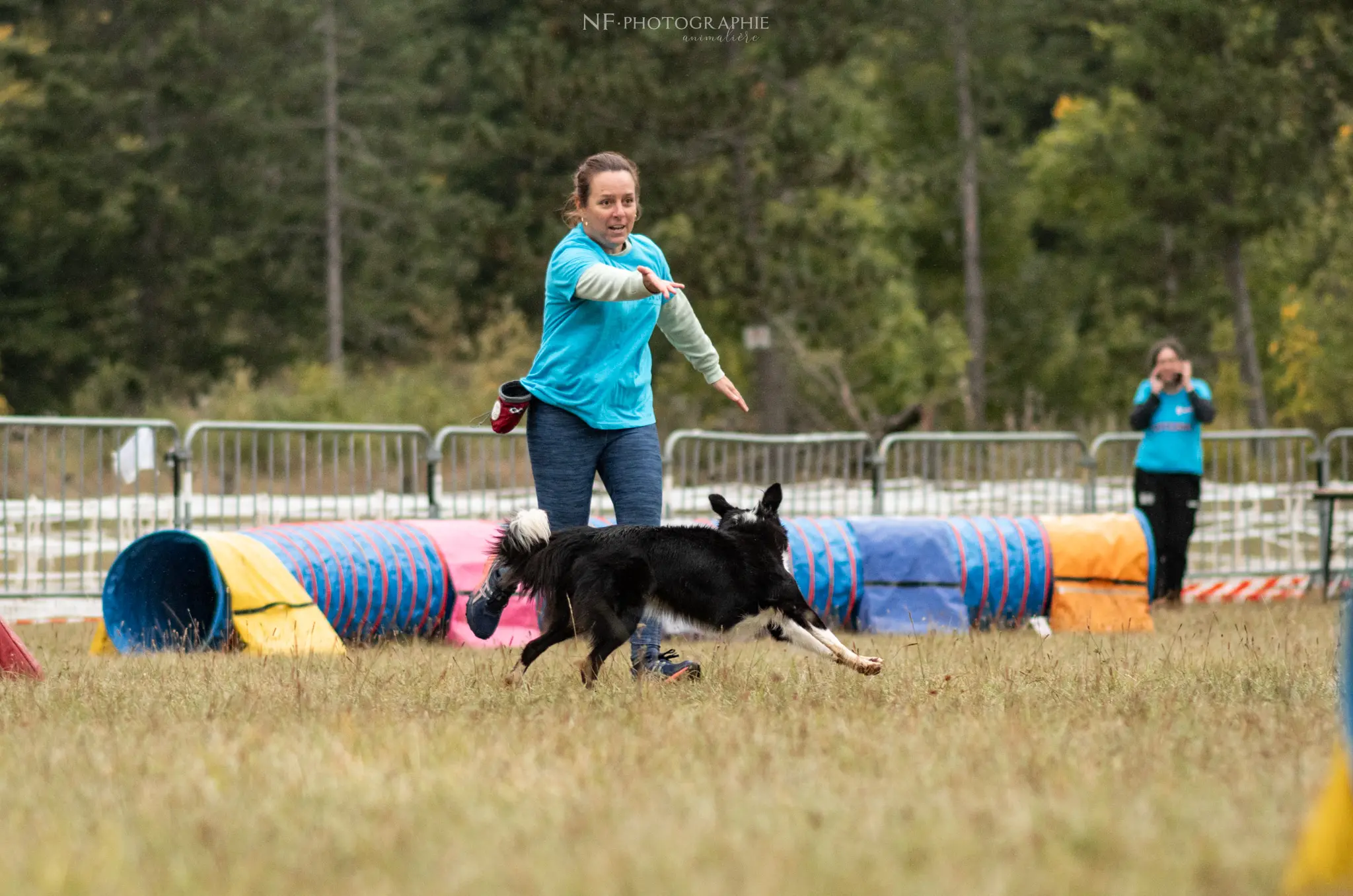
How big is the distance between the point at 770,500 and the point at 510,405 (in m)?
1.03

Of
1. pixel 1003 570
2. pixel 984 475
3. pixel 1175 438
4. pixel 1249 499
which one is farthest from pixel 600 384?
pixel 1249 499

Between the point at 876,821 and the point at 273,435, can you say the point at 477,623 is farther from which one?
the point at 273,435

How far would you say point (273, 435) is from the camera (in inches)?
489

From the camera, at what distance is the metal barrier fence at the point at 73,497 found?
36.6 ft

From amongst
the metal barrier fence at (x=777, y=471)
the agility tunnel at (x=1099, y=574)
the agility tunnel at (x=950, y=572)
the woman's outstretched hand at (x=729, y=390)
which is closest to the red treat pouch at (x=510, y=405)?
the woman's outstretched hand at (x=729, y=390)

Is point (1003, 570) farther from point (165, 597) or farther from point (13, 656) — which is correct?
point (13, 656)

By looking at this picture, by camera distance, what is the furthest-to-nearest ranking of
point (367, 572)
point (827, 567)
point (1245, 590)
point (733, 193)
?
1. point (733, 193)
2. point (1245, 590)
3. point (827, 567)
4. point (367, 572)

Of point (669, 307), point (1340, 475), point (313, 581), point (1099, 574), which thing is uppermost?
point (669, 307)

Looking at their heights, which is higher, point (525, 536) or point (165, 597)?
point (525, 536)

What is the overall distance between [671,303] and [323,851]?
348cm

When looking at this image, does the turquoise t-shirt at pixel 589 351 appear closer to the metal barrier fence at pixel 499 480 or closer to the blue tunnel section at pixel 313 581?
the blue tunnel section at pixel 313 581

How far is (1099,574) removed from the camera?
10.0 m

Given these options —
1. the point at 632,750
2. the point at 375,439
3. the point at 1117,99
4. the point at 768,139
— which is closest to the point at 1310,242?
the point at 1117,99

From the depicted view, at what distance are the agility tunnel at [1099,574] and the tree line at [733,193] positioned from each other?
15.0 meters
